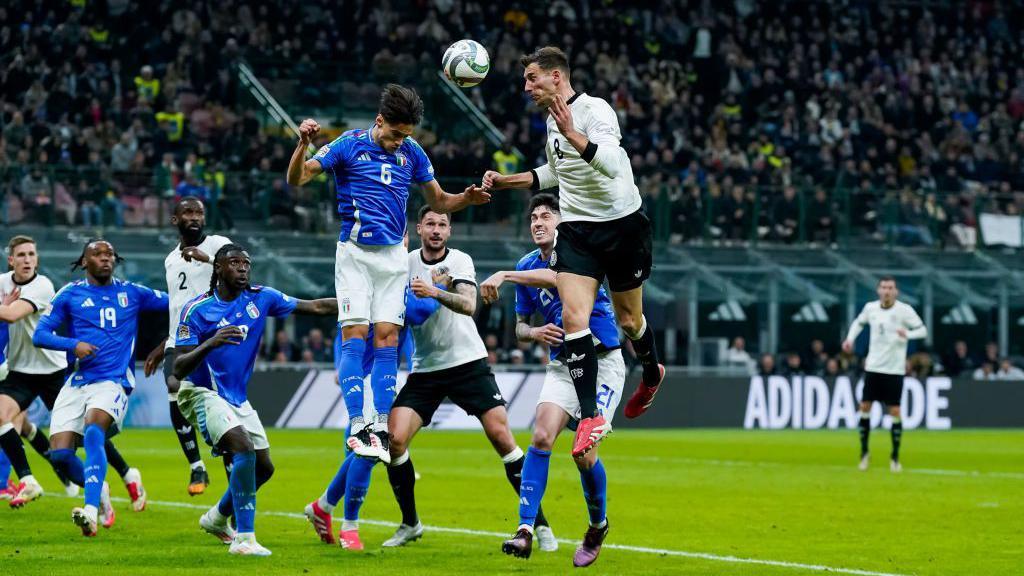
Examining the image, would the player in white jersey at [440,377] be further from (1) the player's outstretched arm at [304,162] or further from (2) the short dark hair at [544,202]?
(1) the player's outstretched arm at [304,162]

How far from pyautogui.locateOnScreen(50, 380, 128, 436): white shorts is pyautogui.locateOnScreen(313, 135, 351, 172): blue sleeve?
296 centimetres

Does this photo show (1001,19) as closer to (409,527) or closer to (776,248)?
(776,248)

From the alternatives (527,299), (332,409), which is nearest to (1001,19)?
(332,409)

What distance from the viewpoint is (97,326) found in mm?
12305

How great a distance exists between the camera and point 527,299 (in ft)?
37.6

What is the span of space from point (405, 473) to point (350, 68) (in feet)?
80.6

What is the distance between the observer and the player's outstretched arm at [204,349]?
10156mm

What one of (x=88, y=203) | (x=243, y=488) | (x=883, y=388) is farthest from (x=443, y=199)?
(x=88, y=203)

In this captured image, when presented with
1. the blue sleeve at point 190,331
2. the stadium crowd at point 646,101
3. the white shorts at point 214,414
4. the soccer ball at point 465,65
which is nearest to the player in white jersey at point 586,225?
the soccer ball at point 465,65

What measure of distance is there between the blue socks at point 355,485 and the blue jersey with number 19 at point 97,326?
2421mm

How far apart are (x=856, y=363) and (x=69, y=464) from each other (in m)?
22.3

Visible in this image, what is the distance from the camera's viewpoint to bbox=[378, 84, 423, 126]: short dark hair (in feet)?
34.1

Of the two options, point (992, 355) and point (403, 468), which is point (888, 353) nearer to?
point (992, 355)

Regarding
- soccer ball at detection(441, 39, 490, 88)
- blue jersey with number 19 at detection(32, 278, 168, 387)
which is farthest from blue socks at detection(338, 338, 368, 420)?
blue jersey with number 19 at detection(32, 278, 168, 387)
